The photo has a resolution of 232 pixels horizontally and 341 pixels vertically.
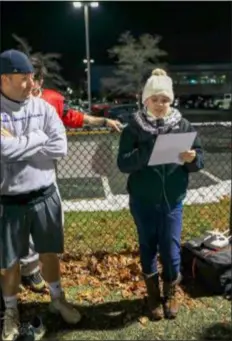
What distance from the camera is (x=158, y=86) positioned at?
282 centimetres

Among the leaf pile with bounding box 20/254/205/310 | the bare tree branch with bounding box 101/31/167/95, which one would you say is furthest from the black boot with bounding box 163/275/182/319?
the bare tree branch with bounding box 101/31/167/95

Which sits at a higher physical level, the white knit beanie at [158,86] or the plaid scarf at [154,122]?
the white knit beanie at [158,86]

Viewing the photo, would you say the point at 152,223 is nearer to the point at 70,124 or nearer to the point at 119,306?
the point at 119,306

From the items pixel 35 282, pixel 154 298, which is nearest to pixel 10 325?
pixel 35 282

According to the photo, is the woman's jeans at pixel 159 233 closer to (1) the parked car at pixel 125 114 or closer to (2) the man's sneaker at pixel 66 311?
(2) the man's sneaker at pixel 66 311

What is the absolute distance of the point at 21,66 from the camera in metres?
2.69

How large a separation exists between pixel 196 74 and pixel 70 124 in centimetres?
6473

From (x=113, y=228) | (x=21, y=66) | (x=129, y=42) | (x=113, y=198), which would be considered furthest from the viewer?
(x=129, y=42)

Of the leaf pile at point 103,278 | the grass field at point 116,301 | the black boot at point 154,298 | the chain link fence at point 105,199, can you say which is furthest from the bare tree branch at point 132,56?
the black boot at point 154,298

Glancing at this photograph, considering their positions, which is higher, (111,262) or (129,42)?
(129,42)

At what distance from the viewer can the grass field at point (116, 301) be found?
3039mm

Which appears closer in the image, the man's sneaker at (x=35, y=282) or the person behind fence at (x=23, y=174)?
the person behind fence at (x=23, y=174)

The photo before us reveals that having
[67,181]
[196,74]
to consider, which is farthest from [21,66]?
[196,74]

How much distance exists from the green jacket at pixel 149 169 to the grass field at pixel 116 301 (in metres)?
0.83
